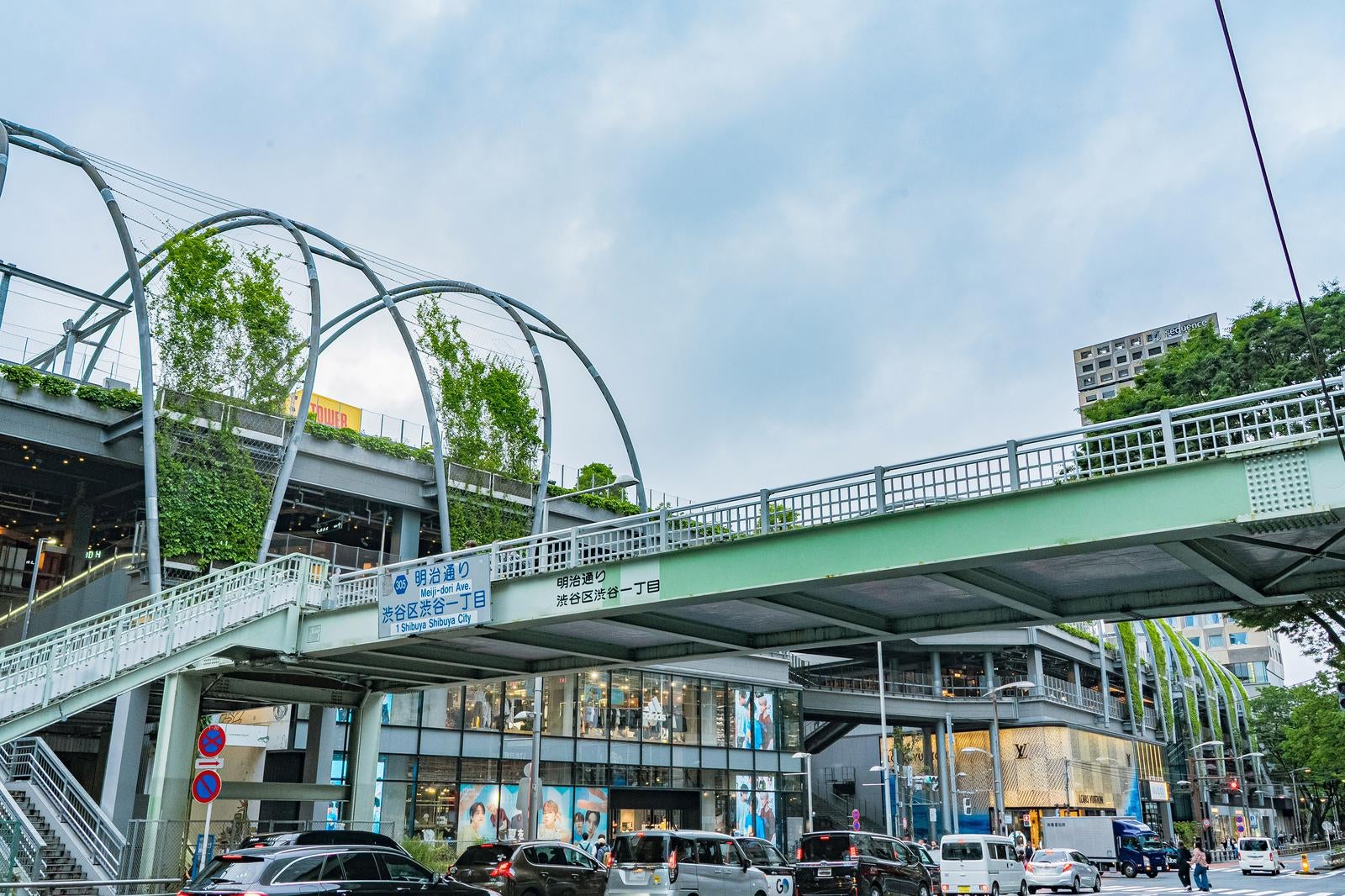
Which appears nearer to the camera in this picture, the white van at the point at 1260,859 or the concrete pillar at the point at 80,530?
the concrete pillar at the point at 80,530

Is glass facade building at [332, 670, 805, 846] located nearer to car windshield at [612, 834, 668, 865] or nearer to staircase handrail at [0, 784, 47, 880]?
car windshield at [612, 834, 668, 865]

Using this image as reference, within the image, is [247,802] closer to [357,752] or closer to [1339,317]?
[357,752]

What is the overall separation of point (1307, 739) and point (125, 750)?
78.0m

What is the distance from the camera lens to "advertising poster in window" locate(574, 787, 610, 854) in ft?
133

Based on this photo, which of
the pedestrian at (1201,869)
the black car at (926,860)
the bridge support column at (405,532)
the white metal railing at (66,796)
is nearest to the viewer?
the white metal railing at (66,796)

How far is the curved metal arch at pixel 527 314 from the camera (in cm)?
4391

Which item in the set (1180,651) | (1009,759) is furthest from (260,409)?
(1180,651)

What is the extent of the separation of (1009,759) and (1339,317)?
4554cm

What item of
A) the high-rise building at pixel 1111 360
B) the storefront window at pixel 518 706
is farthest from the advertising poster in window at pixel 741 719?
the high-rise building at pixel 1111 360

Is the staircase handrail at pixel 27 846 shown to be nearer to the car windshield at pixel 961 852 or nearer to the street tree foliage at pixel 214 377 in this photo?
the street tree foliage at pixel 214 377

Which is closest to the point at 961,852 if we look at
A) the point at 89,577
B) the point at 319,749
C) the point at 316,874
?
the point at 316,874

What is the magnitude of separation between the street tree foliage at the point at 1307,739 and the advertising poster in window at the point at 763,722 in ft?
86.2

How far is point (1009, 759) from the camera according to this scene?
67375 millimetres

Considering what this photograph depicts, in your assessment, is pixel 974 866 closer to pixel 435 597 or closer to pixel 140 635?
pixel 435 597
